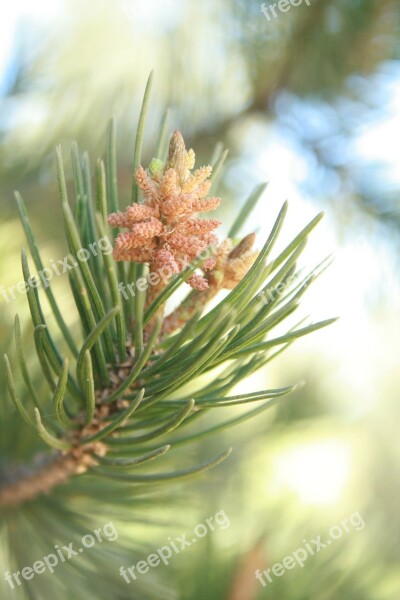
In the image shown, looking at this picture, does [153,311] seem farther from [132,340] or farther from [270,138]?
[270,138]

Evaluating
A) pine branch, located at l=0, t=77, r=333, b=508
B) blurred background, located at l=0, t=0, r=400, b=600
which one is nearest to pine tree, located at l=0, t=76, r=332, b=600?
pine branch, located at l=0, t=77, r=333, b=508

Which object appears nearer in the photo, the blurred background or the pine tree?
the pine tree

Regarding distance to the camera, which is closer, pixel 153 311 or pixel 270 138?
pixel 153 311

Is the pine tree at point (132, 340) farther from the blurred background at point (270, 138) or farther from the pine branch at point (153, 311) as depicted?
the blurred background at point (270, 138)

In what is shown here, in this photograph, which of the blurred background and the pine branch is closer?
the pine branch

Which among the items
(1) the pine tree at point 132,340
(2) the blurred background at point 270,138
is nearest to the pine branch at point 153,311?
(1) the pine tree at point 132,340

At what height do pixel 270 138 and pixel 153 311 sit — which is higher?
pixel 270 138

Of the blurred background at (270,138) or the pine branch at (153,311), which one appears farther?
the blurred background at (270,138)

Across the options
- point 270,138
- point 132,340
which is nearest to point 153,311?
point 132,340

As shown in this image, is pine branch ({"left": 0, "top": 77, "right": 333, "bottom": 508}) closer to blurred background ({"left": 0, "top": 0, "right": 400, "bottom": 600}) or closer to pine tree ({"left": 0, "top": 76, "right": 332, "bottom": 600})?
pine tree ({"left": 0, "top": 76, "right": 332, "bottom": 600})
